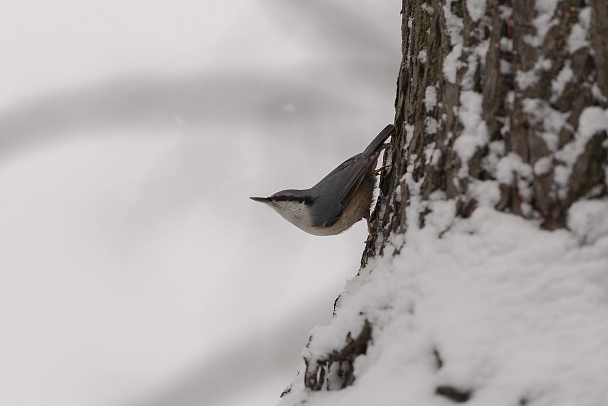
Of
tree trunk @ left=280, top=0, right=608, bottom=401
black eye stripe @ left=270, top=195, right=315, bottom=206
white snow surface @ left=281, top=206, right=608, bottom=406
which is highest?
black eye stripe @ left=270, top=195, right=315, bottom=206

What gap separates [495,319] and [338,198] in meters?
2.00

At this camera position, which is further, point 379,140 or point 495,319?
point 379,140

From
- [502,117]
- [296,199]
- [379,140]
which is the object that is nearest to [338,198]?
[296,199]

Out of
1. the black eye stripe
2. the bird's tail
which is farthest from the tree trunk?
the black eye stripe

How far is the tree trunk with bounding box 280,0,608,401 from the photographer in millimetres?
1419

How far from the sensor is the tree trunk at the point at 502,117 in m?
1.42

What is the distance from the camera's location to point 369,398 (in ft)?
5.01

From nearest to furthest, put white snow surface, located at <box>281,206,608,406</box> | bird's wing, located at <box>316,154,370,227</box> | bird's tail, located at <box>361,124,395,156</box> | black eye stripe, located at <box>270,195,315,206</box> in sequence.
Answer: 1. white snow surface, located at <box>281,206,608,406</box>
2. bird's tail, located at <box>361,124,395,156</box>
3. bird's wing, located at <box>316,154,370,227</box>
4. black eye stripe, located at <box>270,195,315,206</box>

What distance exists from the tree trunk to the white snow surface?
49mm

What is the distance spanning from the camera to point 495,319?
1.41 m

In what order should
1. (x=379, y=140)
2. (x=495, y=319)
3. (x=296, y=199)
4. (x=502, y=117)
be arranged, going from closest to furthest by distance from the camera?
(x=495, y=319)
(x=502, y=117)
(x=379, y=140)
(x=296, y=199)

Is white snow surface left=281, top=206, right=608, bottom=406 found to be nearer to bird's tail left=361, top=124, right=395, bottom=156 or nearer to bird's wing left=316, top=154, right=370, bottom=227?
bird's tail left=361, top=124, right=395, bottom=156

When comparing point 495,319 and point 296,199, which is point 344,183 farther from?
point 495,319

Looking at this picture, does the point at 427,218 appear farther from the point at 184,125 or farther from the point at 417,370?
the point at 184,125
